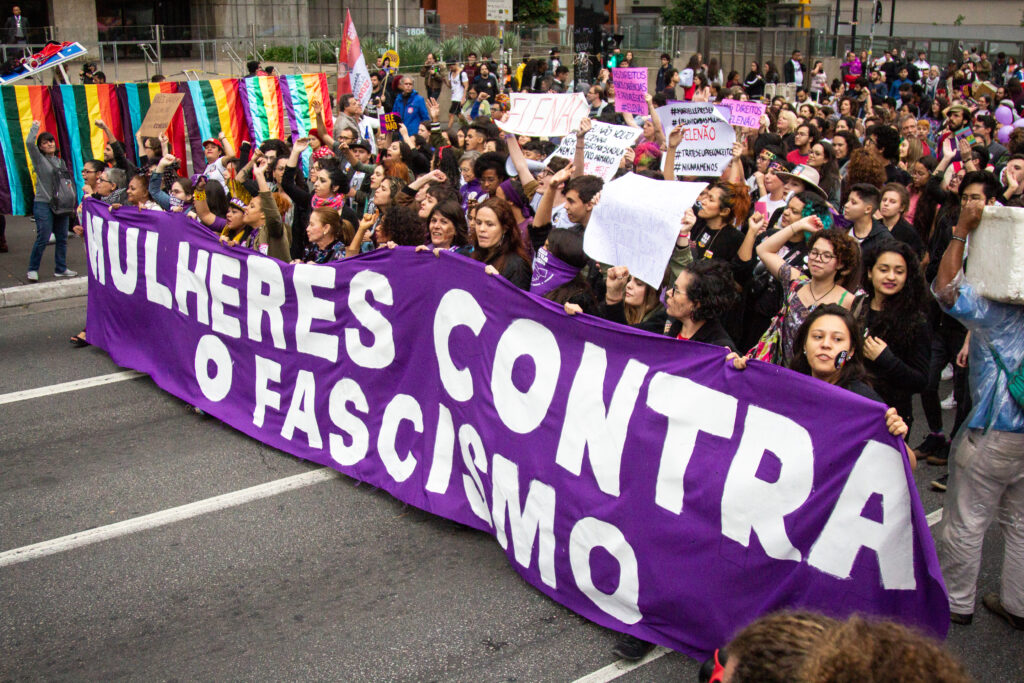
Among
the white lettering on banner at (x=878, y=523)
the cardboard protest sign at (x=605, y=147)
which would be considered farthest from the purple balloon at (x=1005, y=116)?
the white lettering on banner at (x=878, y=523)

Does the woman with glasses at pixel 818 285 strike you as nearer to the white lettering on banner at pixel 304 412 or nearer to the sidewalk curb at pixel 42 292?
the white lettering on banner at pixel 304 412

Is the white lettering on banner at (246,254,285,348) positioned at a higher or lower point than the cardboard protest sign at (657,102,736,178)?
lower

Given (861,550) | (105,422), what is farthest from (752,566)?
(105,422)

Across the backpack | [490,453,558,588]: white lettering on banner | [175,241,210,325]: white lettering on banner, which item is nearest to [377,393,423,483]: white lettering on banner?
[490,453,558,588]: white lettering on banner

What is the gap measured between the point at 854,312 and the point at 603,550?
5.87 ft

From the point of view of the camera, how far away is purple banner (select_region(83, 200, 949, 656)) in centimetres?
361

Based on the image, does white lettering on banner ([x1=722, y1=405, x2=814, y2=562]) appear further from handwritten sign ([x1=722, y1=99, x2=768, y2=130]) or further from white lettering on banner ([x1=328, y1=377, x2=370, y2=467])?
handwritten sign ([x1=722, y1=99, x2=768, y2=130])

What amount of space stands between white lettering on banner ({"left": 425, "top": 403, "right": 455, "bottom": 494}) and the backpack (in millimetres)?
7202

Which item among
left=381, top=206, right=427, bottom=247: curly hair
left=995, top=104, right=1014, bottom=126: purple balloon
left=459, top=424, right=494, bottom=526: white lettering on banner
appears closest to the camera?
left=459, top=424, right=494, bottom=526: white lettering on banner

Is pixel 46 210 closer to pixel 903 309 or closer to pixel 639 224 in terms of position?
pixel 639 224

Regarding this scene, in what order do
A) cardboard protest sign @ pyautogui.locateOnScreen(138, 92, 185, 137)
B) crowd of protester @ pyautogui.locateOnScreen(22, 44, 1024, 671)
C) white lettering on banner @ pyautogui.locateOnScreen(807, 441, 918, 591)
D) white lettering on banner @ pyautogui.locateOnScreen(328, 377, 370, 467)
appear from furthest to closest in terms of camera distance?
1. cardboard protest sign @ pyautogui.locateOnScreen(138, 92, 185, 137)
2. white lettering on banner @ pyautogui.locateOnScreen(328, 377, 370, 467)
3. crowd of protester @ pyautogui.locateOnScreen(22, 44, 1024, 671)
4. white lettering on banner @ pyautogui.locateOnScreen(807, 441, 918, 591)

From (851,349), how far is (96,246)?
257 inches

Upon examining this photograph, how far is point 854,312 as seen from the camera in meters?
4.95

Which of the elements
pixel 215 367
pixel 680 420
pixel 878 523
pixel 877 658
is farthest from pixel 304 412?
pixel 877 658
